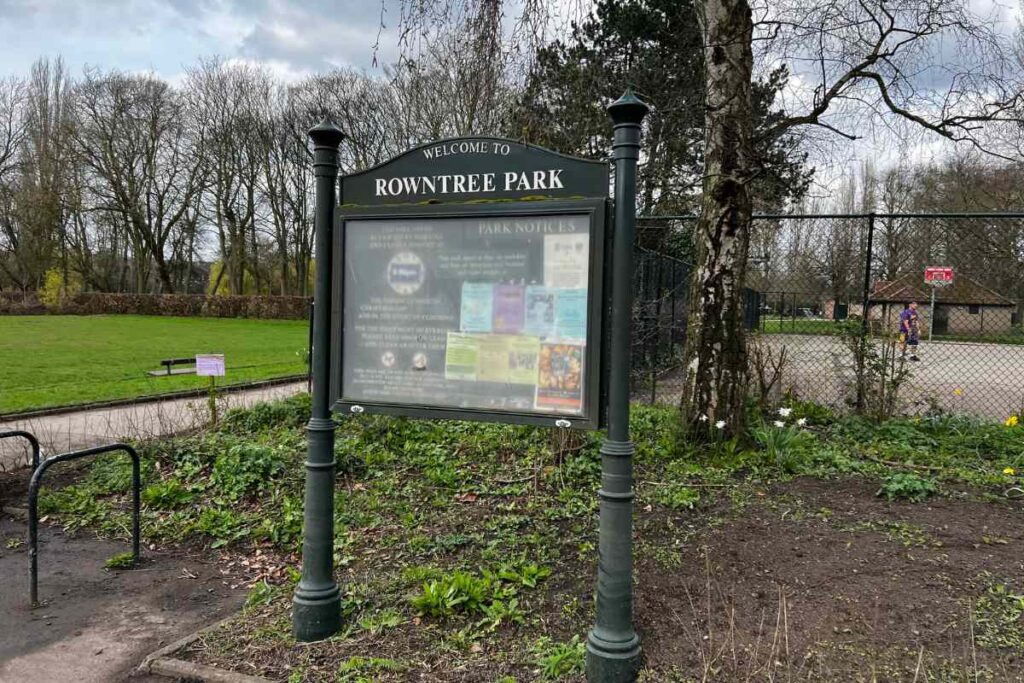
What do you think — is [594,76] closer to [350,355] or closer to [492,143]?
[492,143]

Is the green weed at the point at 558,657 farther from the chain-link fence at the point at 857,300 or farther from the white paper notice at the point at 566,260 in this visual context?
the chain-link fence at the point at 857,300

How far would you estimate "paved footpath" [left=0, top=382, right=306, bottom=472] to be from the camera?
25.2ft

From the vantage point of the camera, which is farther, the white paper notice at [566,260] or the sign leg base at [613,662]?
the white paper notice at [566,260]

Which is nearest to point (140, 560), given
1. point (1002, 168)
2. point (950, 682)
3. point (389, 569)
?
point (389, 569)

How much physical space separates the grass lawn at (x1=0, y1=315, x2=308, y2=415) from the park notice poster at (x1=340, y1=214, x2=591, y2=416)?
25.0 ft

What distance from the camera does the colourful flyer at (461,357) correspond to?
3.30 metres

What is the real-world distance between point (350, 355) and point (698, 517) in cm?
244

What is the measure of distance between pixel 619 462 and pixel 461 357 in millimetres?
929

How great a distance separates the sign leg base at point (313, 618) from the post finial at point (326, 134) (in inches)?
91.2

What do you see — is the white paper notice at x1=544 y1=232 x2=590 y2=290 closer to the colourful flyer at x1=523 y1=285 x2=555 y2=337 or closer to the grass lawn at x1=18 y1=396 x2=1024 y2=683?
the colourful flyer at x1=523 y1=285 x2=555 y2=337

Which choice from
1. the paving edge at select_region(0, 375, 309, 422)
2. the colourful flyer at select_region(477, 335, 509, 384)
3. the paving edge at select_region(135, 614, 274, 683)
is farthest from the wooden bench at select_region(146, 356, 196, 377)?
the colourful flyer at select_region(477, 335, 509, 384)

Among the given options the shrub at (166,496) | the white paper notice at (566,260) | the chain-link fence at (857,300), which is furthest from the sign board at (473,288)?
the chain-link fence at (857,300)

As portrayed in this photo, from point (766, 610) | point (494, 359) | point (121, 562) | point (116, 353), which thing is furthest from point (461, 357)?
point (116, 353)

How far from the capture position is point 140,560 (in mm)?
4961
